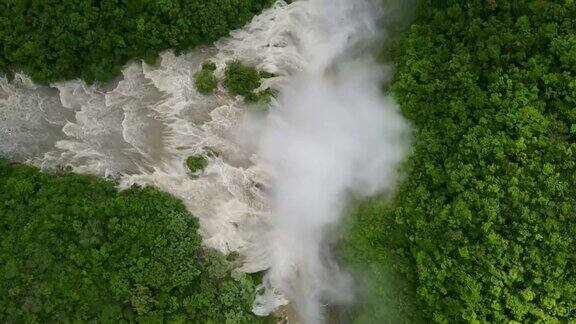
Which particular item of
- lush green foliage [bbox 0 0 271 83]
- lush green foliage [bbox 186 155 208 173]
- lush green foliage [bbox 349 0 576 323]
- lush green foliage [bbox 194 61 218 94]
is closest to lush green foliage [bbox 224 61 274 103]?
lush green foliage [bbox 194 61 218 94]

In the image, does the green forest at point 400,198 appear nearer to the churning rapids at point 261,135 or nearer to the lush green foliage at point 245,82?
the lush green foliage at point 245,82

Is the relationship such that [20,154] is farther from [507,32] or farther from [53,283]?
[507,32]

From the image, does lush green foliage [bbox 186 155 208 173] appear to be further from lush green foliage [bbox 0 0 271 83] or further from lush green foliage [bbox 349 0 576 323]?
lush green foliage [bbox 349 0 576 323]

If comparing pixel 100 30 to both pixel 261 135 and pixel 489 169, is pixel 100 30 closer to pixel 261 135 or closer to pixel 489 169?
pixel 261 135

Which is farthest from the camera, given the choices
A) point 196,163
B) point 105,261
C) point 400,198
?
point 196,163

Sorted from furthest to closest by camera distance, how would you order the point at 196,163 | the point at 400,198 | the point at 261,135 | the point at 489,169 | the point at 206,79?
the point at 261,135
the point at 206,79
the point at 196,163
the point at 400,198
the point at 489,169

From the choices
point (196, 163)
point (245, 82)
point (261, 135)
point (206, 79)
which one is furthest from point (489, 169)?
point (206, 79)

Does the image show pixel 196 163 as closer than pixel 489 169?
No
